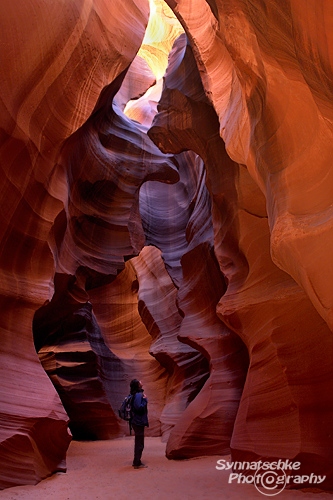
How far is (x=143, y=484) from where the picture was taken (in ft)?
19.6

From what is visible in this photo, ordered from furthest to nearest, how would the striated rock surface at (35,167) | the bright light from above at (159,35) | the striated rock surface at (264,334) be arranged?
the bright light from above at (159,35) < the striated rock surface at (35,167) < the striated rock surface at (264,334)

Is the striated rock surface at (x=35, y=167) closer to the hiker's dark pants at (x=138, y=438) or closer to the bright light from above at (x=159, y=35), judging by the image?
the hiker's dark pants at (x=138, y=438)

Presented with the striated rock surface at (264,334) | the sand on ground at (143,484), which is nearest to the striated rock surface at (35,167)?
the sand on ground at (143,484)

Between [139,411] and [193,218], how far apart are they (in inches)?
233

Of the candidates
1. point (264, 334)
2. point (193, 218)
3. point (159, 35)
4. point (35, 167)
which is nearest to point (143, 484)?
point (264, 334)

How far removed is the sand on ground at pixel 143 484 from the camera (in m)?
5.29

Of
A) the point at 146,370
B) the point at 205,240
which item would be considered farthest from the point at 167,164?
the point at 146,370

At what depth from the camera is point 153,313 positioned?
50.1 ft

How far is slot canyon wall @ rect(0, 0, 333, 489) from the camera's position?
4016mm

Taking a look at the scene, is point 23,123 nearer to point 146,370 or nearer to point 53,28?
point 53,28

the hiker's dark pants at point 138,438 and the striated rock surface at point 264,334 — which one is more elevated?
the striated rock surface at point 264,334

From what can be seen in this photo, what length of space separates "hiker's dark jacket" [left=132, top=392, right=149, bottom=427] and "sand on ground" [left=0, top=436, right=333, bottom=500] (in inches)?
25.9

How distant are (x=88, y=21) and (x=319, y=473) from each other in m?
6.72

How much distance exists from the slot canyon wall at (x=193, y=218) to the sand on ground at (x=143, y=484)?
35 cm
